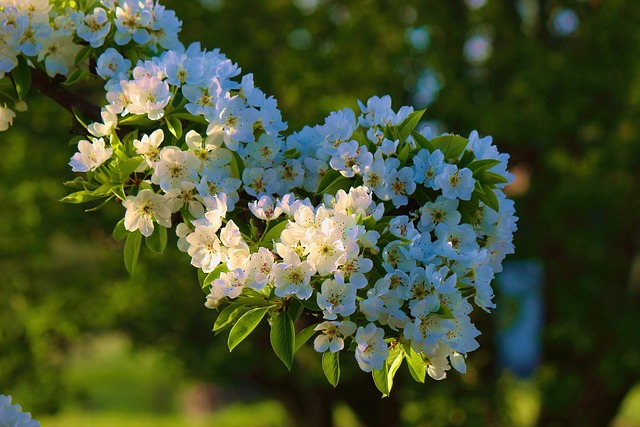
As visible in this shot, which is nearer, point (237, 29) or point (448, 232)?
point (448, 232)

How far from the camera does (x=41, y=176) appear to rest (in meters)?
8.29

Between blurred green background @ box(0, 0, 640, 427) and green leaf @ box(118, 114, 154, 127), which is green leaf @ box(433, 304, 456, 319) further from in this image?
blurred green background @ box(0, 0, 640, 427)

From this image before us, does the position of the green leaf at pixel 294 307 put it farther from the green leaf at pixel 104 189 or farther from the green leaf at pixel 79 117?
the green leaf at pixel 79 117

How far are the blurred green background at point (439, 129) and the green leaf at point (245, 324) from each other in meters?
5.32

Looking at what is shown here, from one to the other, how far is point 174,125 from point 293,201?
48 cm

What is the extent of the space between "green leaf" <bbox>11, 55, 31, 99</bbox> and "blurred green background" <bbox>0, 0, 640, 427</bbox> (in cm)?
472

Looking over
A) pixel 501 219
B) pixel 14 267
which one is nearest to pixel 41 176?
pixel 14 267

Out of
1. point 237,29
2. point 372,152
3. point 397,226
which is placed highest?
point 237,29

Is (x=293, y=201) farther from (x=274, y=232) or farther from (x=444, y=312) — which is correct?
(x=444, y=312)

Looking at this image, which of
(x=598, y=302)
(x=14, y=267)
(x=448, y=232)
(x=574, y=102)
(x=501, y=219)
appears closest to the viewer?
(x=448, y=232)

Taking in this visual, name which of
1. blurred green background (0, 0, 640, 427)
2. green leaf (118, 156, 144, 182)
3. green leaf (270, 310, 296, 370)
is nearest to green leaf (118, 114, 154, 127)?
green leaf (118, 156, 144, 182)

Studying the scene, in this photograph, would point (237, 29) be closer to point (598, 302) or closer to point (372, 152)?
point (598, 302)

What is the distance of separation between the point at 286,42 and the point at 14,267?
3931 millimetres

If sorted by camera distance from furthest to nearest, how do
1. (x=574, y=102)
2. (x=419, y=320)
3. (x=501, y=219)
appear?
(x=574, y=102) → (x=501, y=219) → (x=419, y=320)
